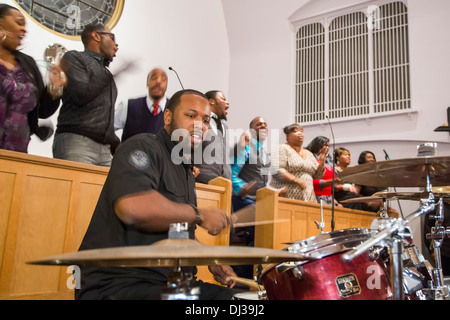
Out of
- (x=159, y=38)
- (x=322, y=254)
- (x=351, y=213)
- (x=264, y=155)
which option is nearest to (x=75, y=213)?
(x=322, y=254)

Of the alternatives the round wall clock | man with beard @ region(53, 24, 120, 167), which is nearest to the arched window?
the round wall clock

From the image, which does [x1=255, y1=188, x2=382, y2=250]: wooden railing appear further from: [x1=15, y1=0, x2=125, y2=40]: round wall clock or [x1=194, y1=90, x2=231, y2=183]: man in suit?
[x1=15, y1=0, x2=125, y2=40]: round wall clock

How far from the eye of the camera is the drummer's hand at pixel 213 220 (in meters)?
1.55

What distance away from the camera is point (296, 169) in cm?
466

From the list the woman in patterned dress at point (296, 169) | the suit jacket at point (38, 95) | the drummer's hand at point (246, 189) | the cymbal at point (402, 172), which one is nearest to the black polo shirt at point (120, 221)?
the cymbal at point (402, 172)

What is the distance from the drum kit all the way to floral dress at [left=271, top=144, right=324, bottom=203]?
6.02 ft

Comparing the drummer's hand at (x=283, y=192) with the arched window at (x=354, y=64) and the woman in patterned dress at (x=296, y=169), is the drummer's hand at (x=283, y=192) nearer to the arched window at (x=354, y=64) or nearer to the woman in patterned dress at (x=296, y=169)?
the woman in patterned dress at (x=296, y=169)

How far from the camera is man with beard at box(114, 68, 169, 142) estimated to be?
4426 mm

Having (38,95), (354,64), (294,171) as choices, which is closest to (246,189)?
(294,171)

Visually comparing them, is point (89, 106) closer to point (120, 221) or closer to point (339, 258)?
point (120, 221)

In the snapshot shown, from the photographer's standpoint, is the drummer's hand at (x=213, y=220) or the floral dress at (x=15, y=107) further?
the floral dress at (x=15, y=107)

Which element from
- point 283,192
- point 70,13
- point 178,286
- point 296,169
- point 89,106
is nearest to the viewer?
point 178,286

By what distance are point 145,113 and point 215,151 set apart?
0.88 m
